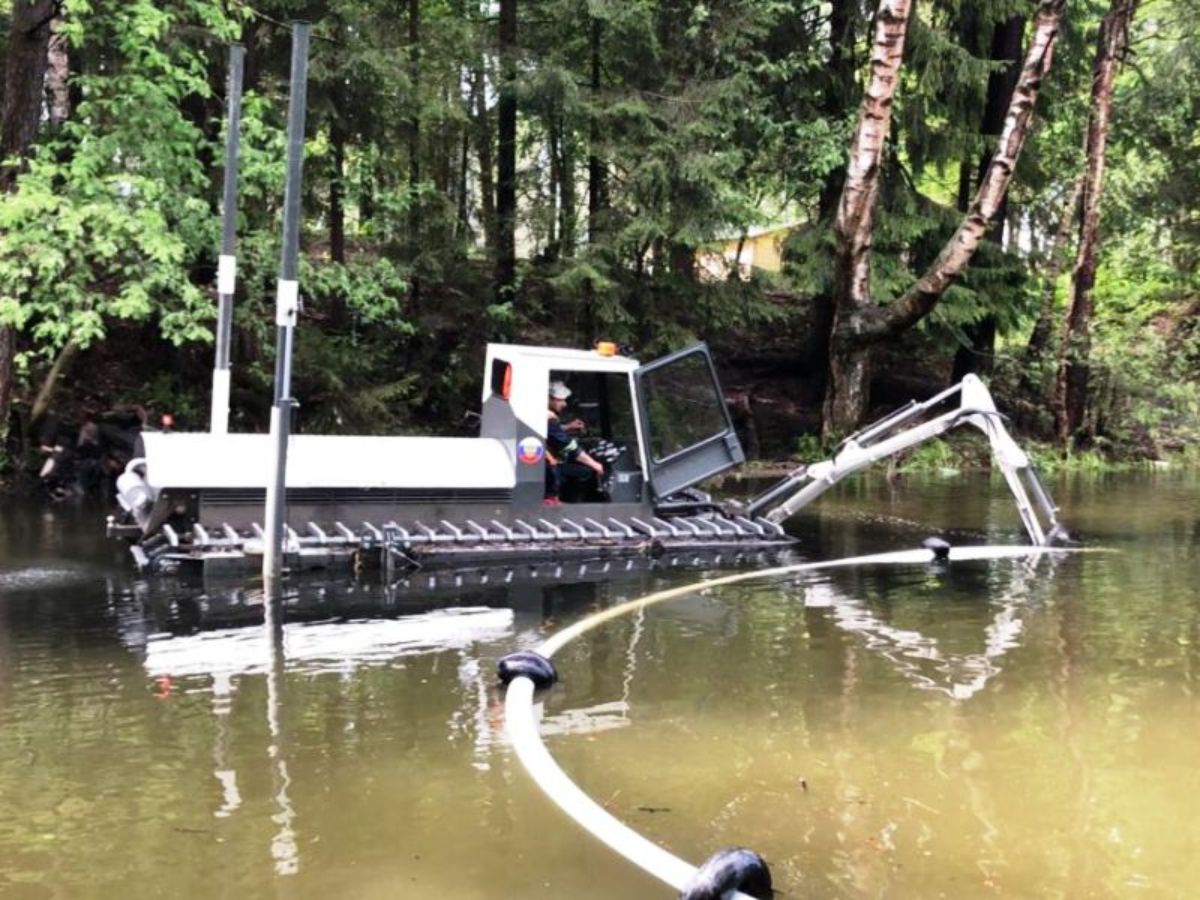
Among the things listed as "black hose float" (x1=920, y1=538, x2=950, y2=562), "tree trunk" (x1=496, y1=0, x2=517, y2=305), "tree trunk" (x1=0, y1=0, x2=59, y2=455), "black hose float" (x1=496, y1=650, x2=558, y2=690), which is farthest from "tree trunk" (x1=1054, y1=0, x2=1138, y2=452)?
"black hose float" (x1=496, y1=650, x2=558, y2=690)

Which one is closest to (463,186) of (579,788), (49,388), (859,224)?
(859,224)

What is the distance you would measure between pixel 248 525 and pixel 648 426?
157 inches

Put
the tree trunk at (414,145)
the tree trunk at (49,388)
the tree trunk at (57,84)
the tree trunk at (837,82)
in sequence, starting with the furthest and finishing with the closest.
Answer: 1. the tree trunk at (837,82)
2. the tree trunk at (414,145)
3. the tree trunk at (57,84)
4. the tree trunk at (49,388)

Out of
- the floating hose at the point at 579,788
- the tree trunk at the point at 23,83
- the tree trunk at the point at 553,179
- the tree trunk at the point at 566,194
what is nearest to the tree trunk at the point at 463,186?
the tree trunk at the point at 553,179

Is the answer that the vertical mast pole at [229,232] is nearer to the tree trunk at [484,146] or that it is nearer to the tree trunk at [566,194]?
the tree trunk at [484,146]

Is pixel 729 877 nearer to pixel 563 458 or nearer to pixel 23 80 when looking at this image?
pixel 563 458

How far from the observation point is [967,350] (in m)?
23.0

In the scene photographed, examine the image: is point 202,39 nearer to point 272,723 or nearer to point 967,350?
point 272,723

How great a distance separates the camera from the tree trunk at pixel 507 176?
1905 cm

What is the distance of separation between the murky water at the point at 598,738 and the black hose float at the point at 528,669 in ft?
0.65

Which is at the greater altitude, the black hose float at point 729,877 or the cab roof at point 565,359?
the cab roof at point 565,359

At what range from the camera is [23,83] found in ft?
42.6

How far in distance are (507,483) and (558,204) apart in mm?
10696

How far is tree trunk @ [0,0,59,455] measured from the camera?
498 inches
